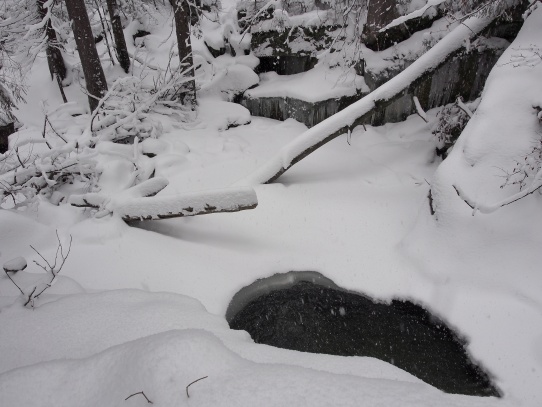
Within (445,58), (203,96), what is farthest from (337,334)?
(203,96)

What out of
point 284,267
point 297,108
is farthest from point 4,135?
point 284,267

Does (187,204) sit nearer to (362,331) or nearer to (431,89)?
(362,331)

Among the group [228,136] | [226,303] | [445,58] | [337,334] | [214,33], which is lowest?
[337,334]

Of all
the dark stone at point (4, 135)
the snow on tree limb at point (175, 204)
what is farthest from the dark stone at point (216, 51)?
the snow on tree limb at point (175, 204)

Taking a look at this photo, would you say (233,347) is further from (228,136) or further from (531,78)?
(228,136)

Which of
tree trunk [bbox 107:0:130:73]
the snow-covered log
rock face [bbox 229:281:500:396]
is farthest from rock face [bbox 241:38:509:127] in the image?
tree trunk [bbox 107:0:130:73]

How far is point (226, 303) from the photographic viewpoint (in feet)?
15.5

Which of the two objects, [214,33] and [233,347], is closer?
[233,347]

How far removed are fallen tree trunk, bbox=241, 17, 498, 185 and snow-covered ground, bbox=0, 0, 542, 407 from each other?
406 millimetres

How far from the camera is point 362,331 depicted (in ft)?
15.5

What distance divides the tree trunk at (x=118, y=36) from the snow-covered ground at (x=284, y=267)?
5.30m

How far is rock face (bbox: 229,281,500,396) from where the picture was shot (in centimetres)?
416

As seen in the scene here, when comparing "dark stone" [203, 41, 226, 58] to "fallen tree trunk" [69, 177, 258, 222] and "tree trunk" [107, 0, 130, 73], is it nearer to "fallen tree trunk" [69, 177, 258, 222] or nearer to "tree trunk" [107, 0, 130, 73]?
"tree trunk" [107, 0, 130, 73]

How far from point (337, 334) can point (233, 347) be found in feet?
8.00
